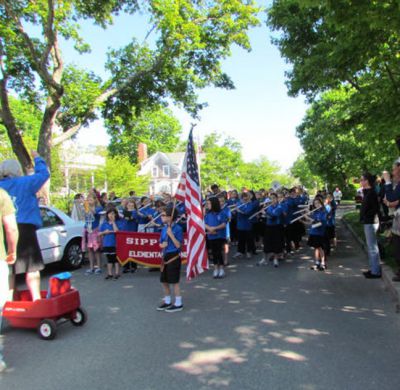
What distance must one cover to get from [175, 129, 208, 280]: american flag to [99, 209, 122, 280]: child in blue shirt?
2.70 m

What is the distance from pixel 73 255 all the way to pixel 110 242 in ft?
5.26

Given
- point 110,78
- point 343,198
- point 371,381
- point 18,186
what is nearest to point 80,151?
point 110,78

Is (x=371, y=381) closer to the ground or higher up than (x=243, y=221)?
closer to the ground

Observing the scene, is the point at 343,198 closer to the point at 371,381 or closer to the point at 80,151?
the point at 80,151

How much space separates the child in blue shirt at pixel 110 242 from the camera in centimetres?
903

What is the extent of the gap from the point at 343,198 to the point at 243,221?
1694 inches

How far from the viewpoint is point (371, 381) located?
384cm

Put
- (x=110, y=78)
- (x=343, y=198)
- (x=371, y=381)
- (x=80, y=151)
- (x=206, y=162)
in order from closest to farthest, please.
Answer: (x=371, y=381)
(x=110, y=78)
(x=80, y=151)
(x=343, y=198)
(x=206, y=162)

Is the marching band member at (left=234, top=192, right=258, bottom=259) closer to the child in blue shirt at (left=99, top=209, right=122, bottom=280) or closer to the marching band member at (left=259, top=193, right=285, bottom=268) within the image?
the marching band member at (left=259, top=193, right=285, bottom=268)

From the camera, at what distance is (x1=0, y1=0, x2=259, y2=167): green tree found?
16.3 m

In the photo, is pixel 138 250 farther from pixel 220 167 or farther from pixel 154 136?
pixel 154 136

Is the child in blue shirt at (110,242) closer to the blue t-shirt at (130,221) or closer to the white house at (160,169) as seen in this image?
the blue t-shirt at (130,221)

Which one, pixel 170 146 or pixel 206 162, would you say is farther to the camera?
pixel 170 146

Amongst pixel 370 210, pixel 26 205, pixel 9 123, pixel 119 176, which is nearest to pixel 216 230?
pixel 370 210
